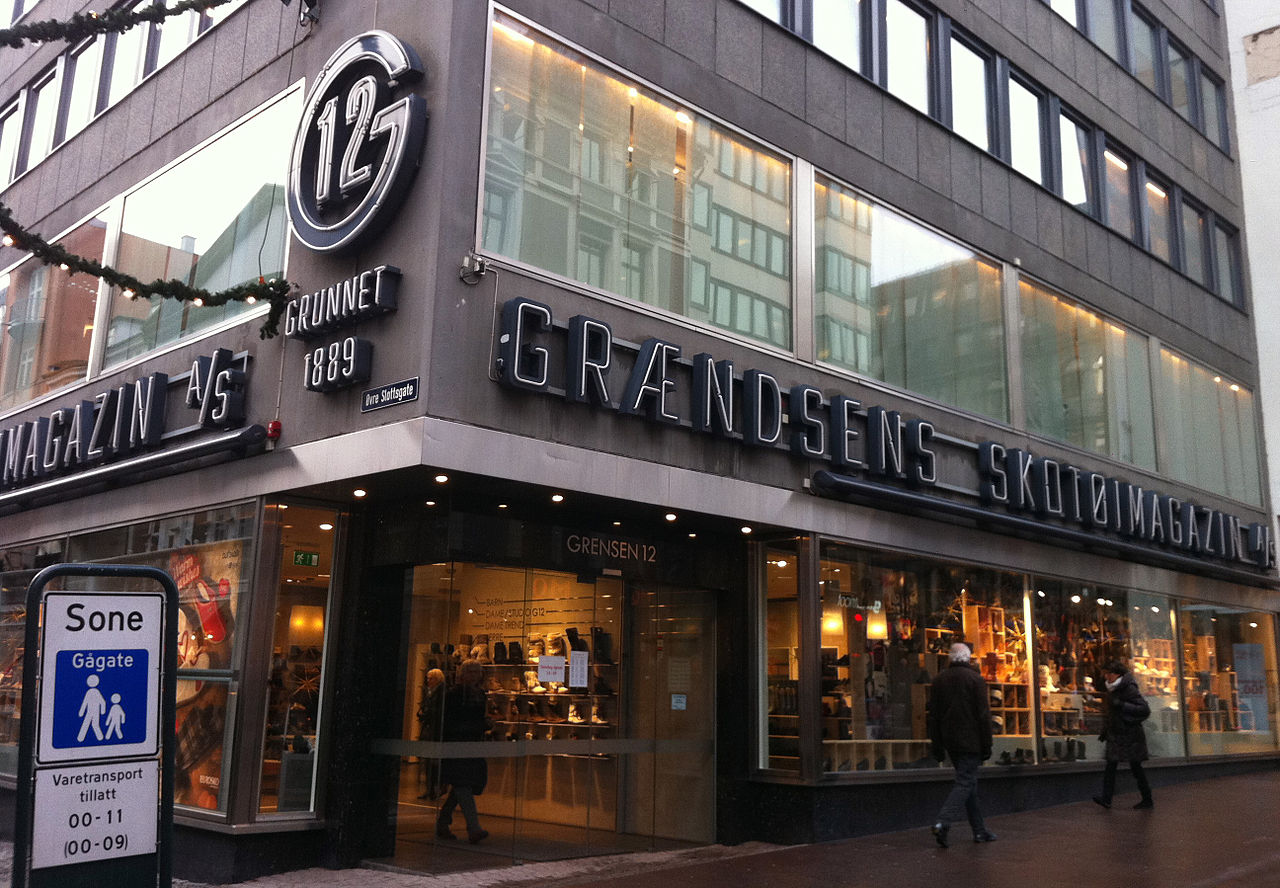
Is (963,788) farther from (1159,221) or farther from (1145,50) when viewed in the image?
(1145,50)

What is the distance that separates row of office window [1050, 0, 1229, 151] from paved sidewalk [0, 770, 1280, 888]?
12.8 metres

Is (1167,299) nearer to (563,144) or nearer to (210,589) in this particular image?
(563,144)

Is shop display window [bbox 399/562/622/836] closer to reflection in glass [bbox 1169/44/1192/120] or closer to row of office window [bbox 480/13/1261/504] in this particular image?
row of office window [bbox 480/13/1261/504]

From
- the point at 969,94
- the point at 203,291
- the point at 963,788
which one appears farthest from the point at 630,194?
the point at 969,94

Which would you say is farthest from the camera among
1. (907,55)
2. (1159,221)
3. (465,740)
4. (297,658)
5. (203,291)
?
(1159,221)

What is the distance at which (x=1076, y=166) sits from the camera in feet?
61.4

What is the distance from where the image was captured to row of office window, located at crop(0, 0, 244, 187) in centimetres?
1458

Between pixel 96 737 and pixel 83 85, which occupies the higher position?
pixel 83 85

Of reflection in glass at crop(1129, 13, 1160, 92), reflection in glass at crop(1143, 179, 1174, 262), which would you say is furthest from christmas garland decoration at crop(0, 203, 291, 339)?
reflection in glass at crop(1129, 13, 1160, 92)

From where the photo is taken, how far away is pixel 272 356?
446 inches

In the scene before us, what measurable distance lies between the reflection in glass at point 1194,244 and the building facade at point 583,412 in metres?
4.54

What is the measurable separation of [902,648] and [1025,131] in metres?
8.42

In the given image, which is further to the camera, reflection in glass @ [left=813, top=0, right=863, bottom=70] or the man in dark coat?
reflection in glass @ [left=813, top=0, right=863, bottom=70]

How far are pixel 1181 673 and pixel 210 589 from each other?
1533 centimetres
